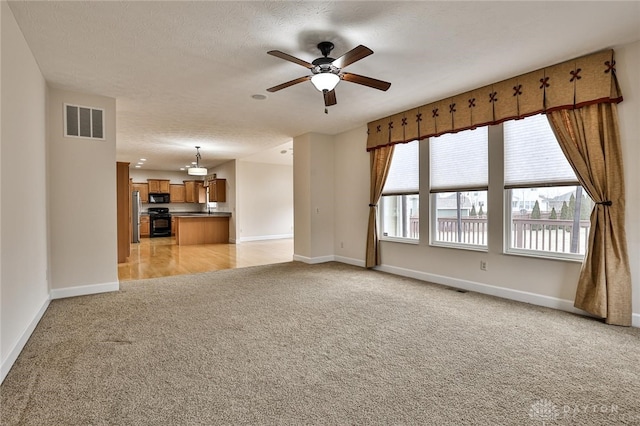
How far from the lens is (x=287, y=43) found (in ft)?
9.50

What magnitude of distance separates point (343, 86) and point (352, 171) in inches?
90.2

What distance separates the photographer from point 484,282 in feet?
13.4

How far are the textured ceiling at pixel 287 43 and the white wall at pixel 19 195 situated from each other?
10.6 inches

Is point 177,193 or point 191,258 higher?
point 177,193

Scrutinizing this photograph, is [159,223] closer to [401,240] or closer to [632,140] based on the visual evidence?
[401,240]

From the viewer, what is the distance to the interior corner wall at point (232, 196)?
9875 millimetres

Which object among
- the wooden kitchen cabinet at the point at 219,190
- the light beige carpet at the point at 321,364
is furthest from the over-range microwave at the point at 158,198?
the light beige carpet at the point at 321,364

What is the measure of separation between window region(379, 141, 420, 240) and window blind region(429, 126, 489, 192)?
1.20 feet

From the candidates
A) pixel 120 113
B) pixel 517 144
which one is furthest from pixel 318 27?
pixel 120 113

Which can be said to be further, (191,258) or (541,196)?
(191,258)

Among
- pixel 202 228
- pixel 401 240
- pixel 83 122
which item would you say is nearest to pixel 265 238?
pixel 202 228

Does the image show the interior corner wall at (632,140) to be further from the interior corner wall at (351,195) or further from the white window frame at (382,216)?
the interior corner wall at (351,195)

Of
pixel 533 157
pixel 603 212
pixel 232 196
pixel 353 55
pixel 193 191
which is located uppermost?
pixel 353 55

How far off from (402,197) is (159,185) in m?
10.1
